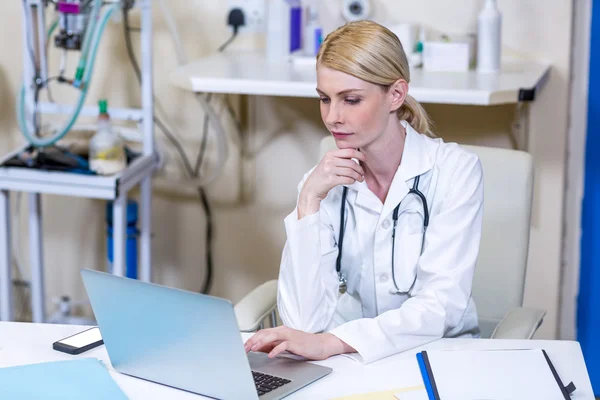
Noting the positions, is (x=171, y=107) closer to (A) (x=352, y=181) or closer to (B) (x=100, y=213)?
(B) (x=100, y=213)

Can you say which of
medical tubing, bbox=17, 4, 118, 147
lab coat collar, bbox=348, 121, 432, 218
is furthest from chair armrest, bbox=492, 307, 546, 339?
medical tubing, bbox=17, 4, 118, 147

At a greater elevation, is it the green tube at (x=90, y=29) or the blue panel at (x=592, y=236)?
the green tube at (x=90, y=29)

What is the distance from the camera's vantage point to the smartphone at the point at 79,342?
Answer: 134 centimetres

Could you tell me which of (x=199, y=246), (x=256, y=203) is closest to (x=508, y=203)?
(x=256, y=203)

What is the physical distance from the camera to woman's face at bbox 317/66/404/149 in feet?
4.85

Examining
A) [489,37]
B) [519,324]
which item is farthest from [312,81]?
[519,324]

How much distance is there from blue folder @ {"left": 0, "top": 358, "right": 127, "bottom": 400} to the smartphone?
0.12ft

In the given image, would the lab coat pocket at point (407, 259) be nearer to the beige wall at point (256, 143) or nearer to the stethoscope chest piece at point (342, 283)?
the stethoscope chest piece at point (342, 283)

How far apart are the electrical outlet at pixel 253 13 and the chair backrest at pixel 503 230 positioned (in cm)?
101

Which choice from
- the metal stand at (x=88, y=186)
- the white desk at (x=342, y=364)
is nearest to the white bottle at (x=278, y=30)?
the metal stand at (x=88, y=186)

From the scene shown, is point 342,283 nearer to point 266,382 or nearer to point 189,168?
point 266,382

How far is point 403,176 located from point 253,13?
119cm

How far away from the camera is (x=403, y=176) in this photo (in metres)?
1.58

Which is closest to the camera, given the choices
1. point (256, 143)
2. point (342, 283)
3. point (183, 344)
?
point (183, 344)
